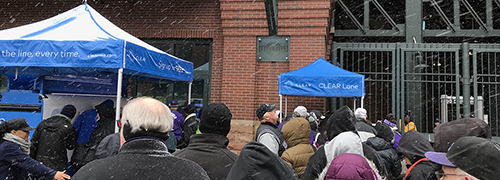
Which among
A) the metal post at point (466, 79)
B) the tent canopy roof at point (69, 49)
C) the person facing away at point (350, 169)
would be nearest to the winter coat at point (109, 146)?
the tent canopy roof at point (69, 49)

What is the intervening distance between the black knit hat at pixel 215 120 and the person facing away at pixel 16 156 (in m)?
2.49

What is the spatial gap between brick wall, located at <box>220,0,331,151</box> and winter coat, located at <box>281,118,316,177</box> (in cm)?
543

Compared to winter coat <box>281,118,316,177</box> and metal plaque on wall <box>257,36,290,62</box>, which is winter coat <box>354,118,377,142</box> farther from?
metal plaque on wall <box>257,36,290,62</box>

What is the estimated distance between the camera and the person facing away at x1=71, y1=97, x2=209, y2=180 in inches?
60.8

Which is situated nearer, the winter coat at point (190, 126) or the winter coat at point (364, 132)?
the winter coat at point (364, 132)

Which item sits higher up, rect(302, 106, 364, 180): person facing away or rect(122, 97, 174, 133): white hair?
rect(122, 97, 174, 133): white hair

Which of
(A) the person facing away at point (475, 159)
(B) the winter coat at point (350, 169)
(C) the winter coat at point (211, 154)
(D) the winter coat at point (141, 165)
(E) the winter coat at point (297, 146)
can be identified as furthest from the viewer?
(E) the winter coat at point (297, 146)

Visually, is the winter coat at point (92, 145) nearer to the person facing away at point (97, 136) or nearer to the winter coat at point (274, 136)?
the person facing away at point (97, 136)

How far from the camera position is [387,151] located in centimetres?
456

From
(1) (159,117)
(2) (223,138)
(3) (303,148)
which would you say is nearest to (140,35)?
(3) (303,148)

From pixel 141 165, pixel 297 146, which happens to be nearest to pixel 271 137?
pixel 297 146

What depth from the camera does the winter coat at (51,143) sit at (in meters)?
4.85

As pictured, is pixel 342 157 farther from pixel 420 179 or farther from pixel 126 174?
pixel 126 174

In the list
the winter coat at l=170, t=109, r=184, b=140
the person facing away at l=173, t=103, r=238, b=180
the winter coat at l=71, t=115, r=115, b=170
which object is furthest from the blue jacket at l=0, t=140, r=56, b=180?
the winter coat at l=170, t=109, r=184, b=140
